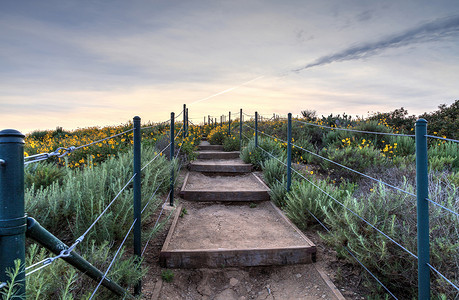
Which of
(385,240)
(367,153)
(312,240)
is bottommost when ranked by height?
(312,240)

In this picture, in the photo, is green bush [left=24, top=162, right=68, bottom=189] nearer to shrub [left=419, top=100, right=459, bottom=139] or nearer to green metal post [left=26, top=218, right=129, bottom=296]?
green metal post [left=26, top=218, right=129, bottom=296]

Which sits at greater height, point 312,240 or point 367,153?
point 367,153

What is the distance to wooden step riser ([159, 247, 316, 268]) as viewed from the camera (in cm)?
342

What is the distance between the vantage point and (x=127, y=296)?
7.75 ft

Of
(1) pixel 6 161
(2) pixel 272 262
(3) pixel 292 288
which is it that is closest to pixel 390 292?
(3) pixel 292 288

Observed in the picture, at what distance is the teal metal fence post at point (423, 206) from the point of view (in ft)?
7.02

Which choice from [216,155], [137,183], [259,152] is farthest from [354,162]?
[137,183]

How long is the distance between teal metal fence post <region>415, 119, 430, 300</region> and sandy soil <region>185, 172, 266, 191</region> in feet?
12.4

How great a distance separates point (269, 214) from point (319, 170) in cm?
286

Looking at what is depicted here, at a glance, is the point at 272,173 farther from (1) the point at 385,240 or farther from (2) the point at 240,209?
(1) the point at 385,240

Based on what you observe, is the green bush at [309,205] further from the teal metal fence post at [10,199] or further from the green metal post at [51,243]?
the teal metal fence post at [10,199]

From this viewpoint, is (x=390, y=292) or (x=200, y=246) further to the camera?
(x=200, y=246)

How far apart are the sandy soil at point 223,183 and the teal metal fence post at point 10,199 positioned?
15.8 ft

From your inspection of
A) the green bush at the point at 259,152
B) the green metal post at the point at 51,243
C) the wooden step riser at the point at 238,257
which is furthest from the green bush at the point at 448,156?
the green metal post at the point at 51,243
